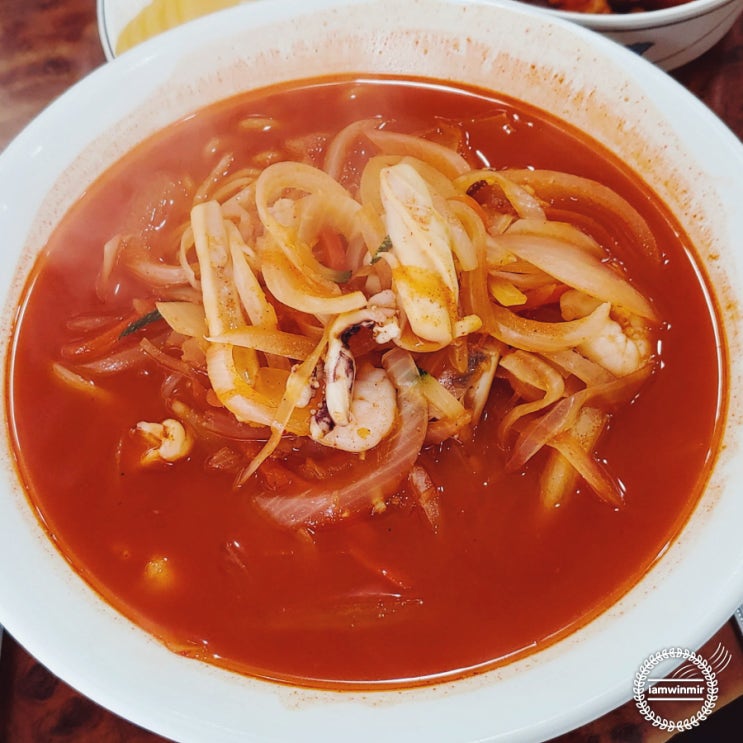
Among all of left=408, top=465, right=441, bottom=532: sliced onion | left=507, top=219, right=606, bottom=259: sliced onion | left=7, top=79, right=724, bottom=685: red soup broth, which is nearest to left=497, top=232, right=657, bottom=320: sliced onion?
left=507, top=219, right=606, bottom=259: sliced onion

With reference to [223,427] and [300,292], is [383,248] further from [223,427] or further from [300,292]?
[223,427]

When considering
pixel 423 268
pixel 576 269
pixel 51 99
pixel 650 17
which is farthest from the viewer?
pixel 51 99

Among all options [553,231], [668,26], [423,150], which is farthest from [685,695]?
[668,26]

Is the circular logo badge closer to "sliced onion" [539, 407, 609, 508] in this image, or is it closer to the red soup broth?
the red soup broth

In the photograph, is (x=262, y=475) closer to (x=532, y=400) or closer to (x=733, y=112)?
(x=532, y=400)

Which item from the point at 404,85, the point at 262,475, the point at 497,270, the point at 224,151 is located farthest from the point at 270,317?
the point at 404,85

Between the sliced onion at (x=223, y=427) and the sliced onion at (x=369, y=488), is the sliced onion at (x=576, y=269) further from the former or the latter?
the sliced onion at (x=223, y=427)

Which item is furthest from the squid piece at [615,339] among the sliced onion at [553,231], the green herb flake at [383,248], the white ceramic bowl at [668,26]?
the white ceramic bowl at [668,26]
